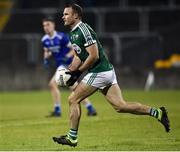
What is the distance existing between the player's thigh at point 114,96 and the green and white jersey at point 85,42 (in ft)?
1.16

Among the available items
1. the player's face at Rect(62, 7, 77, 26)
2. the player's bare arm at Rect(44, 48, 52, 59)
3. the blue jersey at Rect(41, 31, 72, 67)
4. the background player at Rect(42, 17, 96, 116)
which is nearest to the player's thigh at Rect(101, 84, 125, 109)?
the player's face at Rect(62, 7, 77, 26)

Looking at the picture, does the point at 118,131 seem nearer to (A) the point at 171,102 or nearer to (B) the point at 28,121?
(B) the point at 28,121

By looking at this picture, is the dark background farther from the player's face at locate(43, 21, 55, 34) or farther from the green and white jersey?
the green and white jersey

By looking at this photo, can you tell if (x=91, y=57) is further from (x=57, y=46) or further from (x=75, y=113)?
(x=57, y=46)

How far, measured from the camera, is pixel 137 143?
1361 cm

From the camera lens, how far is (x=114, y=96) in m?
13.7

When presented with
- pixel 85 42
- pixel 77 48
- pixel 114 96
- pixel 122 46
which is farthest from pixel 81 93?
pixel 122 46

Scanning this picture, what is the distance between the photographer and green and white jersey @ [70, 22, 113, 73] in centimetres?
1337

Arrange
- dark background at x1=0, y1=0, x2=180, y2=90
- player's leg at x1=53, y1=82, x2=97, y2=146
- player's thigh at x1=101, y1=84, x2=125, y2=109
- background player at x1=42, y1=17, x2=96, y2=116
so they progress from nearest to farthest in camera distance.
→ player's leg at x1=53, y1=82, x2=97, y2=146
player's thigh at x1=101, y1=84, x2=125, y2=109
background player at x1=42, y1=17, x2=96, y2=116
dark background at x1=0, y1=0, x2=180, y2=90

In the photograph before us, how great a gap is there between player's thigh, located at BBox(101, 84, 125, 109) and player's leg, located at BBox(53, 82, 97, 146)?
12.6 inches

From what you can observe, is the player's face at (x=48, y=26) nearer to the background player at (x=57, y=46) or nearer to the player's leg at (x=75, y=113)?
the background player at (x=57, y=46)

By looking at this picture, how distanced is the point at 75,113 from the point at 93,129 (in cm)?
295

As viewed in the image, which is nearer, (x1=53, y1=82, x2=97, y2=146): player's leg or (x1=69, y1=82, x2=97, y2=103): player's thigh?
(x1=53, y1=82, x2=97, y2=146): player's leg

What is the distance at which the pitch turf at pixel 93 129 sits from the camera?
13.4 m
